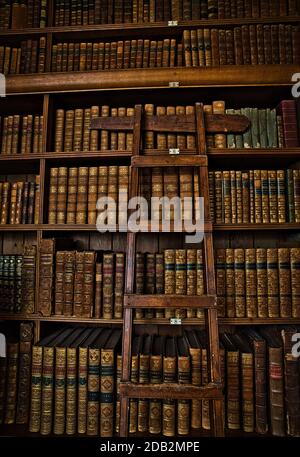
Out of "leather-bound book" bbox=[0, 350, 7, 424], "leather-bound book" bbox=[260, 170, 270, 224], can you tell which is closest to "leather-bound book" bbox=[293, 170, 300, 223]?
"leather-bound book" bbox=[260, 170, 270, 224]

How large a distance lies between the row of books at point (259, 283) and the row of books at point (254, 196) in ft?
0.51

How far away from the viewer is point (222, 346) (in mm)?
1213

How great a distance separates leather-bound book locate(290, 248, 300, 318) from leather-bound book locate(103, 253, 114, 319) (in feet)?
2.57

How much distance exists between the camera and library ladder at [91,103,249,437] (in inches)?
37.9

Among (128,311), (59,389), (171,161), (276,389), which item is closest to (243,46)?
(171,161)

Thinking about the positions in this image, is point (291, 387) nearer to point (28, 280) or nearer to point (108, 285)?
point (108, 285)

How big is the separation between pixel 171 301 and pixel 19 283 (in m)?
0.74

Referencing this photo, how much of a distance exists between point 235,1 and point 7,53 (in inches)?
46.3

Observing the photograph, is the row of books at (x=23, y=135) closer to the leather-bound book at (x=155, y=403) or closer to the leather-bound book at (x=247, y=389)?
the leather-bound book at (x=155, y=403)

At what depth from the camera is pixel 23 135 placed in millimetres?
1392

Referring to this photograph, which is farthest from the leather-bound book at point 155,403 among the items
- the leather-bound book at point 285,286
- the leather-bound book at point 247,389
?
the leather-bound book at point 285,286

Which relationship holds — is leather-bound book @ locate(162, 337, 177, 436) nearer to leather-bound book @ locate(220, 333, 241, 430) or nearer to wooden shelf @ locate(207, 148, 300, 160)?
leather-bound book @ locate(220, 333, 241, 430)

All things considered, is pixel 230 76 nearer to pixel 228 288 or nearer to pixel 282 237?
pixel 282 237
